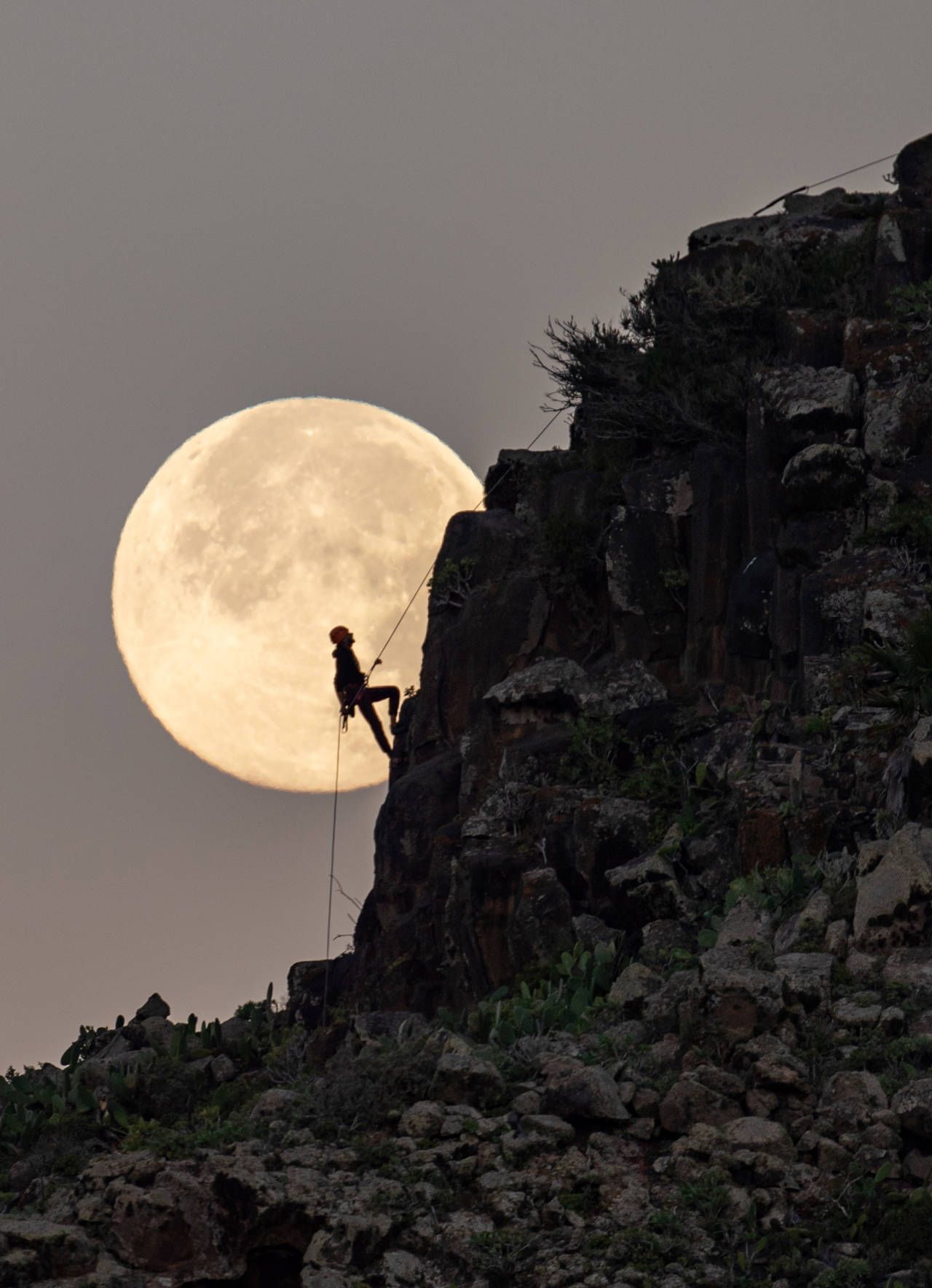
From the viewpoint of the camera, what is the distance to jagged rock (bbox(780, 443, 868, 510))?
2455 cm

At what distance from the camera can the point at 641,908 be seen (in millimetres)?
21562

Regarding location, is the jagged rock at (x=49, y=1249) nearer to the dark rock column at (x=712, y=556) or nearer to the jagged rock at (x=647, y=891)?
the jagged rock at (x=647, y=891)

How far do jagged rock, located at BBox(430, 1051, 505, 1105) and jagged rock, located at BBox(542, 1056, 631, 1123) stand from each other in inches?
17.2

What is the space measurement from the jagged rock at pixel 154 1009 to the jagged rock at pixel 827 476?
1260cm

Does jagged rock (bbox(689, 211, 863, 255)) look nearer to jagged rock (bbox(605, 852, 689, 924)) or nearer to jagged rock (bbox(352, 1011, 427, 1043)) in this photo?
jagged rock (bbox(605, 852, 689, 924))

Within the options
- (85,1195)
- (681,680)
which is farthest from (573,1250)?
(681,680)

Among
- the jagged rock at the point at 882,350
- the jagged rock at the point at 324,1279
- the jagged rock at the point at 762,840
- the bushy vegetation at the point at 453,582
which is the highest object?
the jagged rock at the point at 882,350

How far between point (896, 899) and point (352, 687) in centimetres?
1392

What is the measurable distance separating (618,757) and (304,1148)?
430 inches

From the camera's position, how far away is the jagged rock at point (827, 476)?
80.5 ft

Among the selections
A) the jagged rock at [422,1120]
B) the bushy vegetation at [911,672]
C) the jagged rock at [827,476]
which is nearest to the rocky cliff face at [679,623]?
the jagged rock at [827,476]

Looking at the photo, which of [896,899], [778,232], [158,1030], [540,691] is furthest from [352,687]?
[896,899]

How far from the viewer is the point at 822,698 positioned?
2280cm

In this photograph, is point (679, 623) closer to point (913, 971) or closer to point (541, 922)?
point (541, 922)
